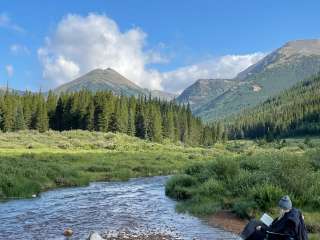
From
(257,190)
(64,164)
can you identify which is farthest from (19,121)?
(257,190)

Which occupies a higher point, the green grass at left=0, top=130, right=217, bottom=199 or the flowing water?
the green grass at left=0, top=130, right=217, bottom=199

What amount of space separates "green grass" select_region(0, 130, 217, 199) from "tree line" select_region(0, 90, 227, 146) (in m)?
17.2

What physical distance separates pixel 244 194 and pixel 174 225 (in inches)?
224

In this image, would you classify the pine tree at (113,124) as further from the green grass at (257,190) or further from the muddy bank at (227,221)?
the muddy bank at (227,221)

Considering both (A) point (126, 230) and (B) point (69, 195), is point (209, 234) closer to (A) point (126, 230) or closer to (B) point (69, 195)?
(A) point (126, 230)

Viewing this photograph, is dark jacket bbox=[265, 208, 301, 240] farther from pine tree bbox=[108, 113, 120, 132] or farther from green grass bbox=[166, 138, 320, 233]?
pine tree bbox=[108, 113, 120, 132]

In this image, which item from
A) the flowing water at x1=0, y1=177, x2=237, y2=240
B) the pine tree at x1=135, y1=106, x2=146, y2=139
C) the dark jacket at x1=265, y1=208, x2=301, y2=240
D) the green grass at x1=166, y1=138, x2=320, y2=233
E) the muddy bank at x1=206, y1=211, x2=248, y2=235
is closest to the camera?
the dark jacket at x1=265, y1=208, x2=301, y2=240

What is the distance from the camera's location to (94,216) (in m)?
26.9

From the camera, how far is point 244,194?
27.6 m

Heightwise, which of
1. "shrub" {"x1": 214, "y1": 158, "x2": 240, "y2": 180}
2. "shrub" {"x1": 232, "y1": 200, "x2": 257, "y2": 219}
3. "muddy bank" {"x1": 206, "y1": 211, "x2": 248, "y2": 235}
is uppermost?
"shrub" {"x1": 214, "y1": 158, "x2": 240, "y2": 180}

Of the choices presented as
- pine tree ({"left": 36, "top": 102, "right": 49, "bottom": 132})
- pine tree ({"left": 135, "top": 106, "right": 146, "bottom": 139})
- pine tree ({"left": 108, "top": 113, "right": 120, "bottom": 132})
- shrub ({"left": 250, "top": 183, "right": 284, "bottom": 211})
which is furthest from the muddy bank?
pine tree ({"left": 135, "top": 106, "right": 146, "bottom": 139})

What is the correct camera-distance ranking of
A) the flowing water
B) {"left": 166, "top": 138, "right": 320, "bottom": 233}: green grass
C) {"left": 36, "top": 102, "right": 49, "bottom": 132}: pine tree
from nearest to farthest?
the flowing water, {"left": 166, "top": 138, "right": 320, "bottom": 233}: green grass, {"left": 36, "top": 102, "right": 49, "bottom": 132}: pine tree

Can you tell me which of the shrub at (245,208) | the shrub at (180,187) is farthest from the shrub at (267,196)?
the shrub at (180,187)

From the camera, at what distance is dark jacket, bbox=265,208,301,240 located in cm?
1319
